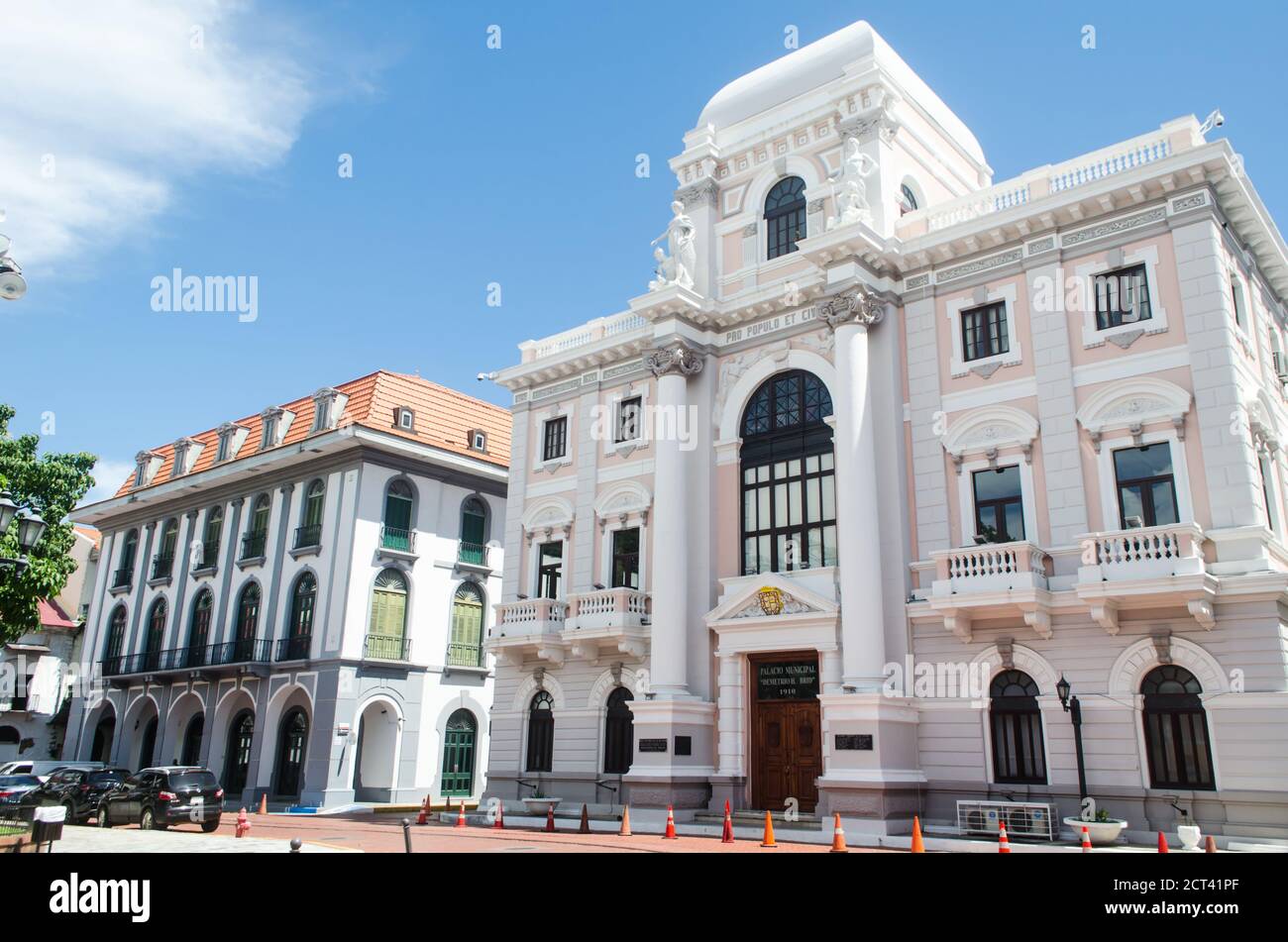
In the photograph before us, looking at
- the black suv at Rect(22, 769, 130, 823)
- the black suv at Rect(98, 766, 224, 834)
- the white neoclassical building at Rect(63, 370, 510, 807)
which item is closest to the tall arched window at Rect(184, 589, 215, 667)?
the white neoclassical building at Rect(63, 370, 510, 807)

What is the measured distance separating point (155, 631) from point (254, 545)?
839cm

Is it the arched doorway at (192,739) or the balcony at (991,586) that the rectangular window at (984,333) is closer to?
the balcony at (991,586)

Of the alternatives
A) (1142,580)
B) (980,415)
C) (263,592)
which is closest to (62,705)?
(263,592)

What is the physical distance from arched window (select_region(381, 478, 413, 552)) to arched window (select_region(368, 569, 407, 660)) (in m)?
1.09

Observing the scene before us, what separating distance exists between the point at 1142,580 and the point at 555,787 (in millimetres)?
17278

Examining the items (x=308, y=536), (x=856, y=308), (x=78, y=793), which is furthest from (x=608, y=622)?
(x=78, y=793)

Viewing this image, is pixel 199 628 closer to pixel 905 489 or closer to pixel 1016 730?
pixel 905 489

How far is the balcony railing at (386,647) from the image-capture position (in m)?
37.1

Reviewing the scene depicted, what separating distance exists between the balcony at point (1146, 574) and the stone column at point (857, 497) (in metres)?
4.86

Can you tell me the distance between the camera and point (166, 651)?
43.4 metres

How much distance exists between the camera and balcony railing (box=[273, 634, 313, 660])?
123 feet

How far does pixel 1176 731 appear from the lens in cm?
2012

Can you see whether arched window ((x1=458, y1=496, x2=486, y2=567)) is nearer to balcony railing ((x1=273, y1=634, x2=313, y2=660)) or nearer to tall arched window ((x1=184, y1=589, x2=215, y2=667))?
balcony railing ((x1=273, y1=634, x2=313, y2=660))
